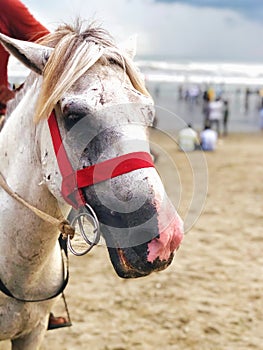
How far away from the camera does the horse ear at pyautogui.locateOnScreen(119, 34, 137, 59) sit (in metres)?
1.94

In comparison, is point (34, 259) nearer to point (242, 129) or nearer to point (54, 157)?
point (54, 157)

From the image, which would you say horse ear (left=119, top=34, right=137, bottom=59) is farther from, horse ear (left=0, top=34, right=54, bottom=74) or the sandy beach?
the sandy beach

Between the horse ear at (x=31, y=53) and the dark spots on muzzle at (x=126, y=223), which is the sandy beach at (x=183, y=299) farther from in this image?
the horse ear at (x=31, y=53)

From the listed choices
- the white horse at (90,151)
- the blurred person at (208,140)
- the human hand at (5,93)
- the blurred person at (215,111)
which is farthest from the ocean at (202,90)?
the white horse at (90,151)

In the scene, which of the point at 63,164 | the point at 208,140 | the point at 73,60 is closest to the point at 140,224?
the point at 63,164

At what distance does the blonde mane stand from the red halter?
74mm

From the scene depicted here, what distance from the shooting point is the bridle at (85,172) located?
1544 mm

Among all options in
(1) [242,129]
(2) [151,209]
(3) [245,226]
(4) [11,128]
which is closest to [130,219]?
(2) [151,209]

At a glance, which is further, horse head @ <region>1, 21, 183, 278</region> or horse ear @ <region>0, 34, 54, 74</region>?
horse ear @ <region>0, 34, 54, 74</region>

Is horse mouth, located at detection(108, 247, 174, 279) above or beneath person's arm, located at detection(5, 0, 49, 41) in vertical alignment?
beneath

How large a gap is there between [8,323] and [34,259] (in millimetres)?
368

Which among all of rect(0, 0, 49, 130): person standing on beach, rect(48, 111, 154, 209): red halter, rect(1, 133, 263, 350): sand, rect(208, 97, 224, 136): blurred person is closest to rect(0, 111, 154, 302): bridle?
rect(48, 111, 154, 209): red halter

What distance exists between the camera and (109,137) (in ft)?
5.13

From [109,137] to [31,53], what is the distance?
1.37 feet
